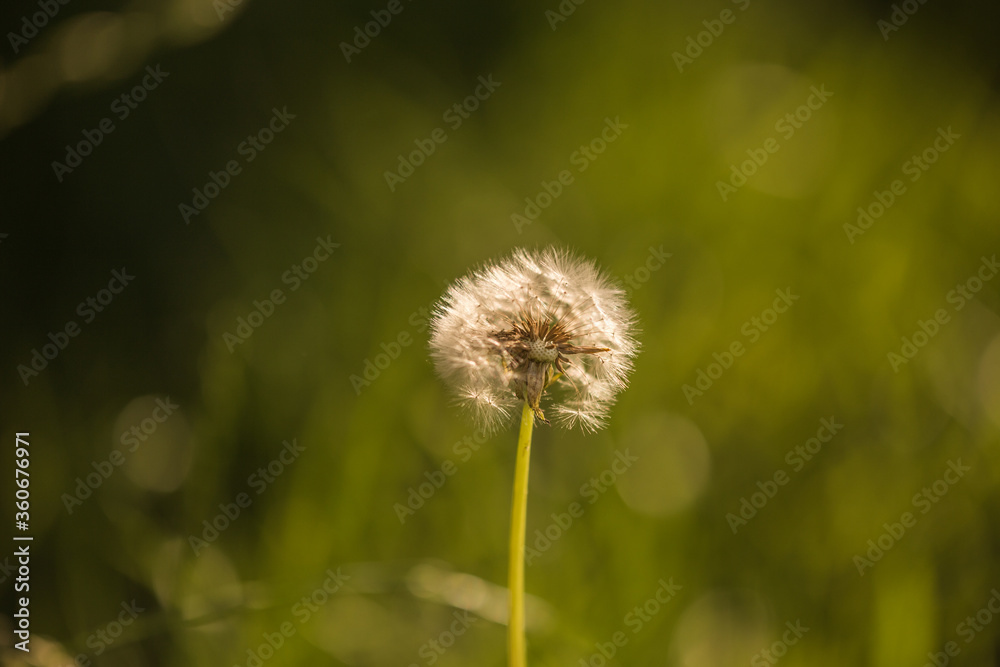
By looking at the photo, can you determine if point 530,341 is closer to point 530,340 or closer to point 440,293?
point 530,340

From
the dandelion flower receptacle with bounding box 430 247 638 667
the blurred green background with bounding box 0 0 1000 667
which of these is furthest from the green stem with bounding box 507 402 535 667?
the blurred green background with bounding box 0 0 1000 667

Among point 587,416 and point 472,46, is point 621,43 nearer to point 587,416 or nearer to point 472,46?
point 472,46

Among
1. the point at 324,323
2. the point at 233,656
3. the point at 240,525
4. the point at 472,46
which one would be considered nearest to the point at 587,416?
the point at 233,656

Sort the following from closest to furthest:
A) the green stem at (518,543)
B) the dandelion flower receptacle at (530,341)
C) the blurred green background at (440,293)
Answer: the green stem at (518,543) → the dandelion flower receptacle at (530,341) → the blurred green background at (440,293)

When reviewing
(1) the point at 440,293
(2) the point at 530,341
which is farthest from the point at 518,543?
(1) the point at 440,293

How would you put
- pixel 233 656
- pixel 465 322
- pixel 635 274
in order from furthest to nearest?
pixel 635 274 → pixel 233 656 → pixel 465 322

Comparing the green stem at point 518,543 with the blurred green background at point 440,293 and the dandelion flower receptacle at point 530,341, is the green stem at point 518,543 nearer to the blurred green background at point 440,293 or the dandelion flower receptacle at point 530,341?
the dandelion flower receptacle at point 530,341

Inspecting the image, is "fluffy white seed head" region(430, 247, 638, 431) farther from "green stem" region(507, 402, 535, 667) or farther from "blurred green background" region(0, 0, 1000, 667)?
"blurred green background" region(0, 0, 1000, 667)

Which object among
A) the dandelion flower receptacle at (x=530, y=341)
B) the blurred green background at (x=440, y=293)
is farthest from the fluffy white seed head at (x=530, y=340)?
the blurred green background at (x=440, y=293)
